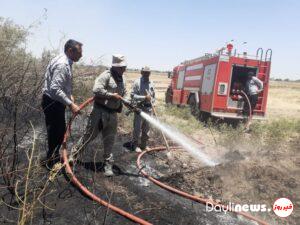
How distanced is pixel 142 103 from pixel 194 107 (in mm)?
6294

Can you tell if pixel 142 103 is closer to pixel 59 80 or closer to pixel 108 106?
pixel 108 106

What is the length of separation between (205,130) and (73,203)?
7507mm

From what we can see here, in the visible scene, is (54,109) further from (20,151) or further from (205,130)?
(205,130)

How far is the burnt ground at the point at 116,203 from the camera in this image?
12.9ft

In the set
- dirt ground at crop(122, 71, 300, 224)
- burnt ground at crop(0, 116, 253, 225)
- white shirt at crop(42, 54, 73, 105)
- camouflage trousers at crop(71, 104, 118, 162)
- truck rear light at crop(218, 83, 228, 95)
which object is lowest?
burnt ground at crop(0, 116, 253, 225)

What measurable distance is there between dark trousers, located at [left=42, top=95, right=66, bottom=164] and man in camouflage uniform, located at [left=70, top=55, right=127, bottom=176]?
33 cm

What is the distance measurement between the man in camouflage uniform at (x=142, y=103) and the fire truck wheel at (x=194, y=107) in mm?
5627

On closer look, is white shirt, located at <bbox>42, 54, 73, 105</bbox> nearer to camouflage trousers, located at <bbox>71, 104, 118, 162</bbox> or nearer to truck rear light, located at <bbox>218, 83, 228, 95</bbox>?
camouflage trousers, located at <bbox>71, 104, 118, 162</bbox>

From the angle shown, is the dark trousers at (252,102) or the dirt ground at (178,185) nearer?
the dirt ground at (178,185)

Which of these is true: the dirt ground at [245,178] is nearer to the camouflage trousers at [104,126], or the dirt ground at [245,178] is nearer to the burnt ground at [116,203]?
the burnt ground at [116,203]

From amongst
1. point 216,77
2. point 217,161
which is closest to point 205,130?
point 216,77

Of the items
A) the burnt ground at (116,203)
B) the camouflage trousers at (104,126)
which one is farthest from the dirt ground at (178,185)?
the camouflage trousers at (104,126)

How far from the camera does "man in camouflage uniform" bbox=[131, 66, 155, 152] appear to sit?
7465 millimetres

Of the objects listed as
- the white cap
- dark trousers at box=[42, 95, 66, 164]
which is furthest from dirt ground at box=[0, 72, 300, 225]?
the white cap
